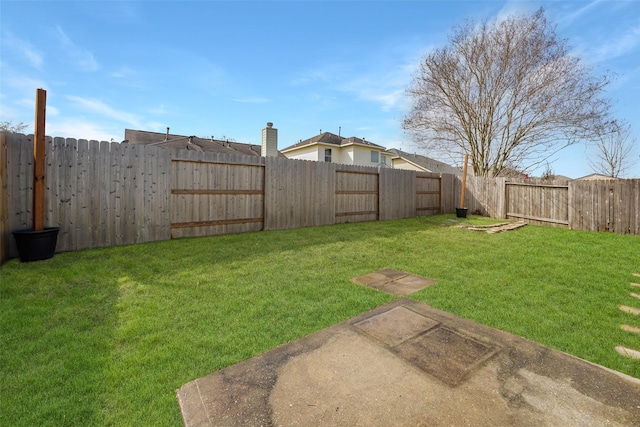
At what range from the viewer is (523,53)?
12.5 meters

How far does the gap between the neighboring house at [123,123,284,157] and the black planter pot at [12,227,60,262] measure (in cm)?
812

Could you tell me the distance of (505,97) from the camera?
13.4 metres

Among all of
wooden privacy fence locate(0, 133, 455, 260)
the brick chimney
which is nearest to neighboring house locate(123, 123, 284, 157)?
the brick chimney

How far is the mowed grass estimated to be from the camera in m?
1.56

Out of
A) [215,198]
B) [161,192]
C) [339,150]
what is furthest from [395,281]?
[339,150]

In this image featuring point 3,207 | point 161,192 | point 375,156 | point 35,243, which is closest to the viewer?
Answer: point 3,207

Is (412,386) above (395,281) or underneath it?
underneath

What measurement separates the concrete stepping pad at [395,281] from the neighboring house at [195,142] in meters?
8.91

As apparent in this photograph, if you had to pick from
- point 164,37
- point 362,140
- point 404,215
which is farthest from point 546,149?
point 164,37

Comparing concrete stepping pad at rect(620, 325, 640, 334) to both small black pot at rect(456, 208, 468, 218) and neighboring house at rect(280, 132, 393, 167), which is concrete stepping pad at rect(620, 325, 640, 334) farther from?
neighboring house at rect(280, 132, 393, 167)

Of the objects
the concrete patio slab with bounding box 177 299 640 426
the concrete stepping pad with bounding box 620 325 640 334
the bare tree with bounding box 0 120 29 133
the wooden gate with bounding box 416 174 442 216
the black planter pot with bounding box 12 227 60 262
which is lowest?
the concrete patio slab with bounding box 177 299 640 426

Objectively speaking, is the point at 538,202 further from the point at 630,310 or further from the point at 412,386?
the point at 412,386

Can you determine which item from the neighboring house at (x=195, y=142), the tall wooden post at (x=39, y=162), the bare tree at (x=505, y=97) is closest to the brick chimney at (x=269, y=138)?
the neighboring house at (x=195, y=142)

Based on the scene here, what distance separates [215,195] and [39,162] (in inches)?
110
